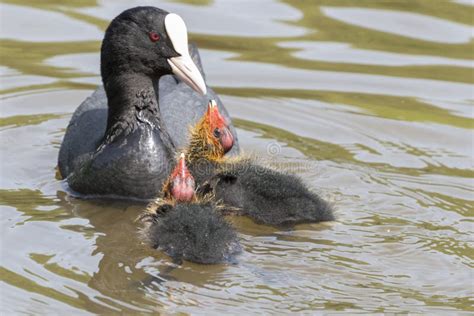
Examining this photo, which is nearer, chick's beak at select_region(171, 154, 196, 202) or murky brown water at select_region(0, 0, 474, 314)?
murky brown water at select_region(0, 0, 474, 314)

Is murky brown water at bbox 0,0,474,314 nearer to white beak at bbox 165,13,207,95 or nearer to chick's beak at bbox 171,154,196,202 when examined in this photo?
chick's beak at bbox 171,154,196,202

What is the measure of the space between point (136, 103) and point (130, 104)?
0.12 feet

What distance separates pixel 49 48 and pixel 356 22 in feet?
8.60

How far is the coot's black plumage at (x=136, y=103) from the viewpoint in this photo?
7297 millimetres

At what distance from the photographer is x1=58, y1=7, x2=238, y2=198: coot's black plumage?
7297 millimetres

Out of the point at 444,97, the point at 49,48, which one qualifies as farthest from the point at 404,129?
the point at 49,48

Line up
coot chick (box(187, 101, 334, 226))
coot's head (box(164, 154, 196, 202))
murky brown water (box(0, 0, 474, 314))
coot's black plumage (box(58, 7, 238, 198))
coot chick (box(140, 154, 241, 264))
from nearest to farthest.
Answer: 1. murky brown water (box(0, 0, 474, 314))
2. coot chick (box(140, 154, 241, 264))
3. coot's head (box(164, 154, 196, 202))
4. coot chick (box(187, 101, 334, 226))
5. coot's black plumage (box(58, 7, 238, 198))

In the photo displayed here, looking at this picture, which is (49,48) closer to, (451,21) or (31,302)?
(451,21)

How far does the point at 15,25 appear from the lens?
10516 mm

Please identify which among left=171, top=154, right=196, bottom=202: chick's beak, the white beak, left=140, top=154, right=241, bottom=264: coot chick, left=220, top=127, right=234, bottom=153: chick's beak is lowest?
left=140, top=154, right=241, bottom=264: coot chick

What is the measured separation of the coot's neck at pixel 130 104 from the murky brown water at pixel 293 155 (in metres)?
0.47

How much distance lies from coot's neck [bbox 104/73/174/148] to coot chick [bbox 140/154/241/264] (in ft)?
3.49

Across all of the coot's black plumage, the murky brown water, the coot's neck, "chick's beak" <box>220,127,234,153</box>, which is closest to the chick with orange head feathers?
"chick's beak" <box>220,127,234,153</box>

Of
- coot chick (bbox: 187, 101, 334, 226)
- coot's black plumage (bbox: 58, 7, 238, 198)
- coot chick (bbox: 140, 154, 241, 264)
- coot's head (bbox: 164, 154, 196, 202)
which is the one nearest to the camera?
coot chick (bbox: 140, 154, 241, 264)
